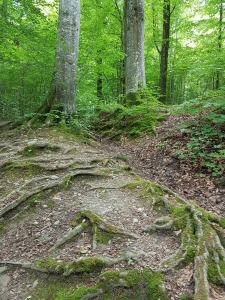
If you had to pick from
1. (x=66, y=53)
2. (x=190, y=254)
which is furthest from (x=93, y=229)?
(x=66, y=53)

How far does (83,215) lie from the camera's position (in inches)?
133

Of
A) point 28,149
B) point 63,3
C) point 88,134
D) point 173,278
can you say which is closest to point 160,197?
point 173,278

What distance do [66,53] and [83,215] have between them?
5.53m

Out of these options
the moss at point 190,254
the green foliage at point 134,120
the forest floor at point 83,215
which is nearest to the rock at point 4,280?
the forest floor at point 83,215

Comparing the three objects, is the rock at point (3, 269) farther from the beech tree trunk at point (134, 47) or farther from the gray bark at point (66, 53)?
the beech tree trunk at point (134, 47)

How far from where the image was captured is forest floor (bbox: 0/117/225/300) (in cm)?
252

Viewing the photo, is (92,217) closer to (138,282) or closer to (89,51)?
(138,282)

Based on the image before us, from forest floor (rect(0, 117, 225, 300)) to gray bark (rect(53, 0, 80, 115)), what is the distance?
6.23 feet

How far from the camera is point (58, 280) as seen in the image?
8.25ft

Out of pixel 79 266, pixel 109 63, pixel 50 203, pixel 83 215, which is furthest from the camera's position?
pixel 109 63

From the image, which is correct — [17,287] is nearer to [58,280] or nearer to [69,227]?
[58,280]

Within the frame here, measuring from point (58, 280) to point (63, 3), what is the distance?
24.4ft

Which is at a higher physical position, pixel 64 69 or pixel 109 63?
pixel 109 63

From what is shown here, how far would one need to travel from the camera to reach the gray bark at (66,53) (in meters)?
7.11
